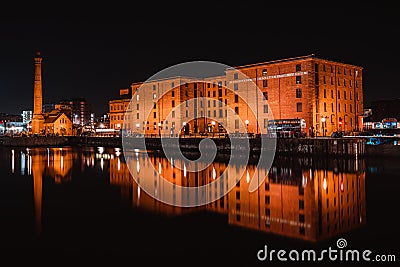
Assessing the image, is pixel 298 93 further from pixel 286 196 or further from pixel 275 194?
pixel 286 196

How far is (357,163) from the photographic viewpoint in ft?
105

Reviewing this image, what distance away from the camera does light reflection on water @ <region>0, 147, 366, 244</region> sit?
13.5 m

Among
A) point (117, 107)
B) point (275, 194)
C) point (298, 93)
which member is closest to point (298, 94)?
point (298, 93)

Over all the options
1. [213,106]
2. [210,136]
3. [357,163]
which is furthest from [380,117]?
[357,163]

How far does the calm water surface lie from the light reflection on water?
0.05 m

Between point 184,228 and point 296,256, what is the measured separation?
4013 mm

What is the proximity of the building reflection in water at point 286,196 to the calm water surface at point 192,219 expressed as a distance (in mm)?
42

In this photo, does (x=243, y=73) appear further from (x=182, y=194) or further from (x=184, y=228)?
(x=184, y=228)

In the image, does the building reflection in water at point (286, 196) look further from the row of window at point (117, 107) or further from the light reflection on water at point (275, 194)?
the row of window at point (117, 107)

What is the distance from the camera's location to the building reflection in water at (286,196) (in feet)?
43.8

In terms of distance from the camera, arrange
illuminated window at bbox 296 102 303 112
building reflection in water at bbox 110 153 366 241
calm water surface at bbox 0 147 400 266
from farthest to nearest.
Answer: illuminated window at bbox 296 102 303 112 → building reflection in water at bbox 110 153 366 241 → calm water surface at bbox 0 147 400 266

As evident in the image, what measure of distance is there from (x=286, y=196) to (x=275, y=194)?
0.64 meters

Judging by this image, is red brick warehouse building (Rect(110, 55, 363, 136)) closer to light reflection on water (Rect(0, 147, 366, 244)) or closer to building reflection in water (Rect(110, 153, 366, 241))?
light reflection on water (Rect(0, 147, 366, 244))

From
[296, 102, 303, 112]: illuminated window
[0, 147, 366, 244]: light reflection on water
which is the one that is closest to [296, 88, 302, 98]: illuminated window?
[296, 102, 303, 112]: illuminated window
